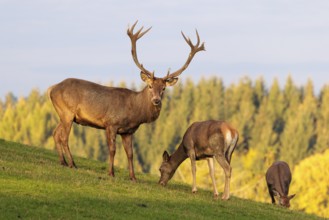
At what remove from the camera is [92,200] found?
18.7 m

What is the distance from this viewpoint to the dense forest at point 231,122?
5133 inches

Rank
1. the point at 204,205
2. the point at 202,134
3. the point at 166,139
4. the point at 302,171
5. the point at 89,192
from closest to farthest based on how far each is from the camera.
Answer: the point at 89,192 < the point at 204,205 < the point at 202,134 < the point at 302,171 < the point at 166,139

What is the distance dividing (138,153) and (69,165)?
123 meters

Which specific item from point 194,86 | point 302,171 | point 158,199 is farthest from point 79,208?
point 194,86

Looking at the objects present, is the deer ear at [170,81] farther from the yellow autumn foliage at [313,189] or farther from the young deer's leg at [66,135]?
the yellow autumn foliage at [313,189]

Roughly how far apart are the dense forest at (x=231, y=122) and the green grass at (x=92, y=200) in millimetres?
87653

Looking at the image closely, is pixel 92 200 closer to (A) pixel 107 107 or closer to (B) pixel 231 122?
(A) pixel 107 107

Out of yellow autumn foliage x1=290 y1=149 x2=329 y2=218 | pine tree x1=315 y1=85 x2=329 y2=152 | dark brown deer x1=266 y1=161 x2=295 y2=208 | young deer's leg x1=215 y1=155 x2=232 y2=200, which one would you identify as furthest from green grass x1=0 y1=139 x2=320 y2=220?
pine tree x1=315 y1=85 x2=329 y2=152

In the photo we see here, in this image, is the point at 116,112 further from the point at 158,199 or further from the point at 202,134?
the point at 158,199

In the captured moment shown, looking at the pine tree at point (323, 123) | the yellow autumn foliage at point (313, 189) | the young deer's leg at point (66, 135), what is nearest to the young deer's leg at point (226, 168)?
the young deer's leg at point (66, 135)

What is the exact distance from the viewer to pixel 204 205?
2100 cm

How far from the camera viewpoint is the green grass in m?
17.5

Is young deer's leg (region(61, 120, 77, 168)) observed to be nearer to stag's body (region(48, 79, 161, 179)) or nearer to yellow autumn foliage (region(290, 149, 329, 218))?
stag's body (region(48, 79, 161, 179))

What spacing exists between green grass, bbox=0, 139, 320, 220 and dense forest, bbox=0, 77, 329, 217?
87653 millimetres
